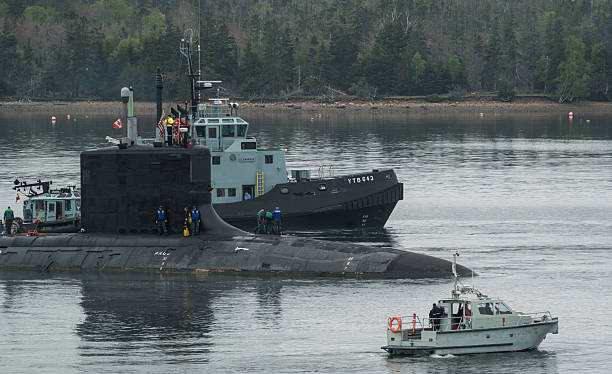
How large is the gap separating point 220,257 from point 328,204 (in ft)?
57.2

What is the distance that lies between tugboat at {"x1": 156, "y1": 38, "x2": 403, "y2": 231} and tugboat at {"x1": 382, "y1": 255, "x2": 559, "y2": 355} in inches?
1122

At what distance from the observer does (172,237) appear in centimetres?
4825

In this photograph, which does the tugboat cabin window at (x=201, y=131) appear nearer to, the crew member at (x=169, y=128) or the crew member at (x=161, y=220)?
the crew member at (x=169, y=128)

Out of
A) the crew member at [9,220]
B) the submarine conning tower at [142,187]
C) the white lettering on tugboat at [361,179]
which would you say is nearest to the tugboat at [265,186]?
the white lettering on tugboat at [361,179]

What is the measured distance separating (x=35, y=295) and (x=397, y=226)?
90.3ft

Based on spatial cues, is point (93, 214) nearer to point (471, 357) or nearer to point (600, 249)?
point (471, 357)

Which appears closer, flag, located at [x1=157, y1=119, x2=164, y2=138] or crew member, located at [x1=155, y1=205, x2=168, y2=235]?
crew member, located at [x1=155, y1=205, x2=168, y2=235]

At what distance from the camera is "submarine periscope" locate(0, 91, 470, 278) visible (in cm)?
4678

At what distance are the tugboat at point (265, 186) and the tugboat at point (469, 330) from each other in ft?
93.5

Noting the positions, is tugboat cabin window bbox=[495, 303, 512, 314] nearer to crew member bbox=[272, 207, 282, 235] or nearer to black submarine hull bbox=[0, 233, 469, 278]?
black submarine hull bbox=[0, 233, 469, 278]

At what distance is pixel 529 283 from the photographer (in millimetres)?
46531

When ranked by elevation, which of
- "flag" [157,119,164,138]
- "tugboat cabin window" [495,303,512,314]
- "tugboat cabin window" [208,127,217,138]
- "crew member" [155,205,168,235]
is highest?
"flag" [157,119,164,138]

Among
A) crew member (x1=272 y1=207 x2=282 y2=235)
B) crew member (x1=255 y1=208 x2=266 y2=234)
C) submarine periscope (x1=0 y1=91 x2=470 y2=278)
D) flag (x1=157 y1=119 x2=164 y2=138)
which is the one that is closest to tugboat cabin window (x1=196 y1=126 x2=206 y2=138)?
flag (x1=157 y1=119 x2=164 y2=138)

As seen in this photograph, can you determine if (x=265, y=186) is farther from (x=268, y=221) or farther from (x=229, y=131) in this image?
(x=268, y=221)
